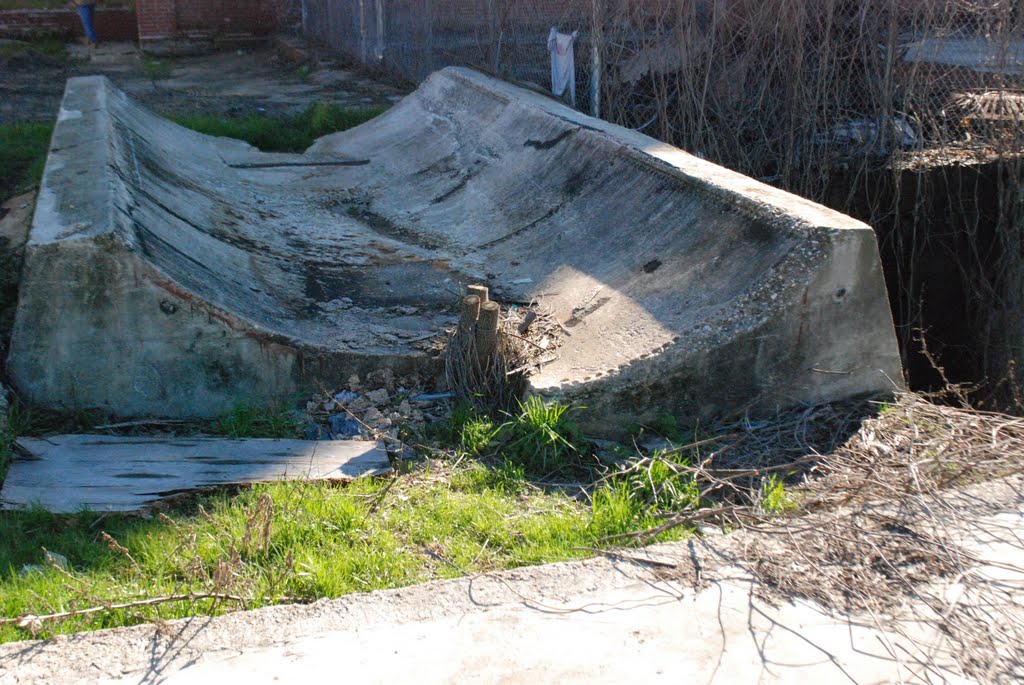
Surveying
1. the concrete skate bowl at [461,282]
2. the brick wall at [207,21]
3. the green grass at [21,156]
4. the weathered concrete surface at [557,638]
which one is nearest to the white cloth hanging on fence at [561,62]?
the concrete skate bowl at [461,282]

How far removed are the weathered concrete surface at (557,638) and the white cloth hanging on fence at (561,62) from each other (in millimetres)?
6078

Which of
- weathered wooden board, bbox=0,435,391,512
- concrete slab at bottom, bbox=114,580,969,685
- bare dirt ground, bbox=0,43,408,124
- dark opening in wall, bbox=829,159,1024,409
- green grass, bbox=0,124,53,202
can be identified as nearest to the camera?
concrete slab at bottom, bbox=114,580,969,685

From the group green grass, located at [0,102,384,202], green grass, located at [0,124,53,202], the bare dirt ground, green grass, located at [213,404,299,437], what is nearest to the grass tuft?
green grass, located at [213,404,299,437]

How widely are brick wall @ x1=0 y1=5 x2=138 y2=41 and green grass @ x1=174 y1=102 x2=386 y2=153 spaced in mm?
9504

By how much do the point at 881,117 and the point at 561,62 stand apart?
9.26 ft

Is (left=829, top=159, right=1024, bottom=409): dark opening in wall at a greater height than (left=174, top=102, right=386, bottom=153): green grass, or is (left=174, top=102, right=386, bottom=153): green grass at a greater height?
(left=174, top=102, right=386, bottom=153): green grass

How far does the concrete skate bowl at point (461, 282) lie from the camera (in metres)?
4.05

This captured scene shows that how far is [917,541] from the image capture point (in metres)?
3.14

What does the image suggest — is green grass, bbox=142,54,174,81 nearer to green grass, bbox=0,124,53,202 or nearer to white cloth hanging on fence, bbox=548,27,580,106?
green grass, bbox=0,124,53,202

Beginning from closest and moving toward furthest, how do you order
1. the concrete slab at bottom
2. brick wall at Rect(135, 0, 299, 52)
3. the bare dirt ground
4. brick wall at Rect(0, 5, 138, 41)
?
1. the concrete slab at bottom
2. the bare dirt ground
3. brick wall at Rect(135, 0, 299, 52)
4. brick wall at Rect(0, 5, 138, 41)

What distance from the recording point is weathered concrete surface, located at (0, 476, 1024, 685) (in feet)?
8.38

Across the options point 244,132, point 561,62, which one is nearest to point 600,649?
point 561,62

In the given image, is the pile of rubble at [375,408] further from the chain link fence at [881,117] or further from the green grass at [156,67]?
the green grass at [156,67]

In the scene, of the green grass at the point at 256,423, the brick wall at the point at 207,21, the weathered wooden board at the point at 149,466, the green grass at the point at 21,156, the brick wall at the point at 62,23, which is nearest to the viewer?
the weathered wooden board at the point at 149,466
